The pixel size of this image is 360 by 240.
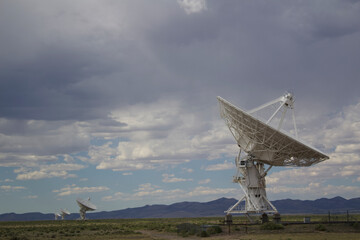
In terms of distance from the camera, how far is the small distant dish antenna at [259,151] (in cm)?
4631

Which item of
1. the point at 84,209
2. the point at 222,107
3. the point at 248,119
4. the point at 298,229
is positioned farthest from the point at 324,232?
the point at 84,209

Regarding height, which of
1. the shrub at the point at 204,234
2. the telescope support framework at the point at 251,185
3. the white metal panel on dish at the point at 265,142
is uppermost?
the white metal panel on dish at the point at 265,142

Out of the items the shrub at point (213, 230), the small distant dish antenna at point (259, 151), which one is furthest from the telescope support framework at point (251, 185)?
the shrub at point (213, 230)

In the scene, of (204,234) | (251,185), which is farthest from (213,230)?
(251,185)

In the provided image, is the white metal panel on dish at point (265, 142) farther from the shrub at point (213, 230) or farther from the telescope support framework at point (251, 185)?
the shrub at point (213, 230)

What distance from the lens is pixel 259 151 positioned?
50.0m

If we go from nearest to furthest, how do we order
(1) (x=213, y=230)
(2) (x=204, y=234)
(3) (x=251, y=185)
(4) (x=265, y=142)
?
(2) (x=204, y=234)
(1) (x=213, y=230)
(4) (x=265, y=142)
(3) (x=251, y=185)

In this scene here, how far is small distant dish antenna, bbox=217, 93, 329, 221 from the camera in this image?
152 ft

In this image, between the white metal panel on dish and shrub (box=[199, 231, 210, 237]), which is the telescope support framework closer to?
the white metal panel on dish

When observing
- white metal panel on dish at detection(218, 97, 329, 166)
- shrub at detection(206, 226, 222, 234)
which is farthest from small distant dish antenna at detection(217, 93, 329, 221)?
shrub at detection(206, 226, 222, 234)

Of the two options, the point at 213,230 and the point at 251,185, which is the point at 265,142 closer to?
the point at 251,185

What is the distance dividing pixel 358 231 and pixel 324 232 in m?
3.40

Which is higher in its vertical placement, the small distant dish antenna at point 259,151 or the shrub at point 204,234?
the small distant dish antenna at point 259,151

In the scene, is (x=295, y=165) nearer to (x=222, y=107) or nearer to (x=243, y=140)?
(x=243, y=140)
